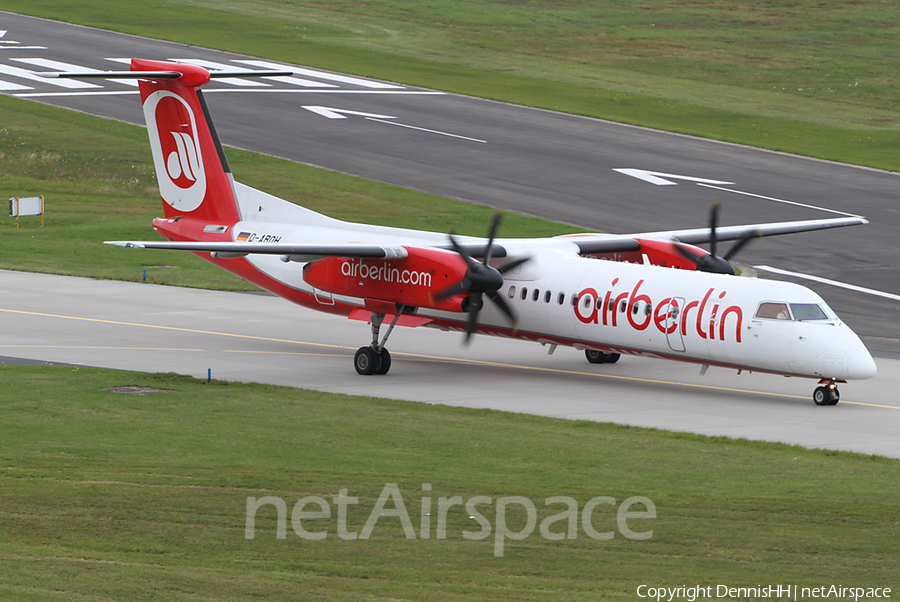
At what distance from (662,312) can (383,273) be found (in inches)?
276

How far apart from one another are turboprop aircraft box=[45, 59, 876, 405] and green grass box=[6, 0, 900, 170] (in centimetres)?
3416

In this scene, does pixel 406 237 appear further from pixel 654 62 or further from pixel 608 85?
pixel 654 62

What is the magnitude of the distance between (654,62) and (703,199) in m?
33.0

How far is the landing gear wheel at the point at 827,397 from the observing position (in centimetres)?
2580

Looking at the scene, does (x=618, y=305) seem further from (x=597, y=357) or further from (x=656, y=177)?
(x=656, y=177)

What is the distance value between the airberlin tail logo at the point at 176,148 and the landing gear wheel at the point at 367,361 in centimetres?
755

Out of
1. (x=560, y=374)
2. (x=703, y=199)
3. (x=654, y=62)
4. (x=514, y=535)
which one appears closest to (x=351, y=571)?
(x=514, y=535)

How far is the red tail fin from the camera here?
33.3m

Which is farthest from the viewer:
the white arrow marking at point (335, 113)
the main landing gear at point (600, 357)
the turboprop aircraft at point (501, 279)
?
the white arrow marking at point (335, 113)

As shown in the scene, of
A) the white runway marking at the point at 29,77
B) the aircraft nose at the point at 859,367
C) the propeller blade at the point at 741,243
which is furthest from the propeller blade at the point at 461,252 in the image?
the white runway marking at the point at 29,77

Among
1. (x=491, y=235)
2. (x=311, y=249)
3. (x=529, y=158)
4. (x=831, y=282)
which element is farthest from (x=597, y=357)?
(x=529, y=158)

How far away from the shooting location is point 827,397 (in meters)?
25.8

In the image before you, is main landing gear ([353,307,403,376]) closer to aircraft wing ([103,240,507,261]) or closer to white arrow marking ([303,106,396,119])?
aircraft wing ([103,240,507,261])

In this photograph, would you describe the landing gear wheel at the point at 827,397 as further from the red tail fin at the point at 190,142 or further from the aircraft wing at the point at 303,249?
the red tail fin at the point at 190,142
